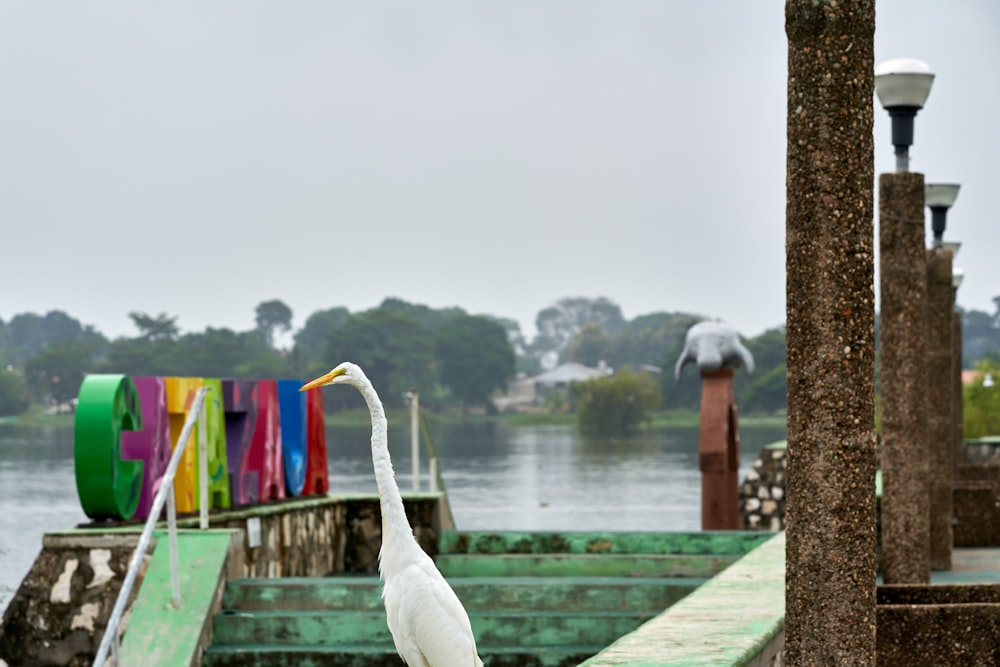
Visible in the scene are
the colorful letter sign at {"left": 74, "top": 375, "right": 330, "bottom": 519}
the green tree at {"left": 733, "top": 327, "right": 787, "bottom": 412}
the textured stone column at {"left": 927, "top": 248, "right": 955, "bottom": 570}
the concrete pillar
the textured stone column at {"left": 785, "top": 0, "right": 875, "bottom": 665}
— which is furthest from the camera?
the green tree at {"left": 733, "top": 327, "right": 787, "bottom": 412}

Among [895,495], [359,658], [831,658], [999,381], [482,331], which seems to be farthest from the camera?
[482,331]

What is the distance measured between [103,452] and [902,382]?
5595 mm

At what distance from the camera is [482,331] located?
144 m

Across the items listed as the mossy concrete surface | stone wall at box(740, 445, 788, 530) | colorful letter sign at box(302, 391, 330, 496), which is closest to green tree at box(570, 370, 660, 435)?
stone wall at box(740, 445, 788, 530)

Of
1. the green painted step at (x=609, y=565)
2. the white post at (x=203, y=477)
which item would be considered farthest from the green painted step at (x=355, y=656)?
the green painted step at (x=609, y=565)

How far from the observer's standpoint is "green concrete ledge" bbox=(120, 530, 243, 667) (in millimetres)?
10266

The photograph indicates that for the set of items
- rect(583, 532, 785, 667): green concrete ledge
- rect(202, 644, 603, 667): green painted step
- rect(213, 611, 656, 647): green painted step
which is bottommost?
rect(202, 644, 603, 667): green painted step

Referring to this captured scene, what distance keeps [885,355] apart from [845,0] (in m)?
6.00

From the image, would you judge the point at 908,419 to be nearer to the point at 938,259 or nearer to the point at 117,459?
the point at 938,259

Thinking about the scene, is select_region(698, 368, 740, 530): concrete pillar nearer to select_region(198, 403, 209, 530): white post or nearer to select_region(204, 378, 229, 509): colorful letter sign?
select_region(204, 378, 229, 509): colorful letter sign

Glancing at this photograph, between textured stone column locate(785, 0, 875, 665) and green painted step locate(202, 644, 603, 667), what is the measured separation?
4.27 meters

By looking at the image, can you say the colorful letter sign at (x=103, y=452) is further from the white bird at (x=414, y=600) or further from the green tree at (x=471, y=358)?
the green tree at (x=471, y=358)

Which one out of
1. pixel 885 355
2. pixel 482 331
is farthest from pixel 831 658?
pixel 482 331

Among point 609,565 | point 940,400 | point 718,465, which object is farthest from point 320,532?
point 718,465
